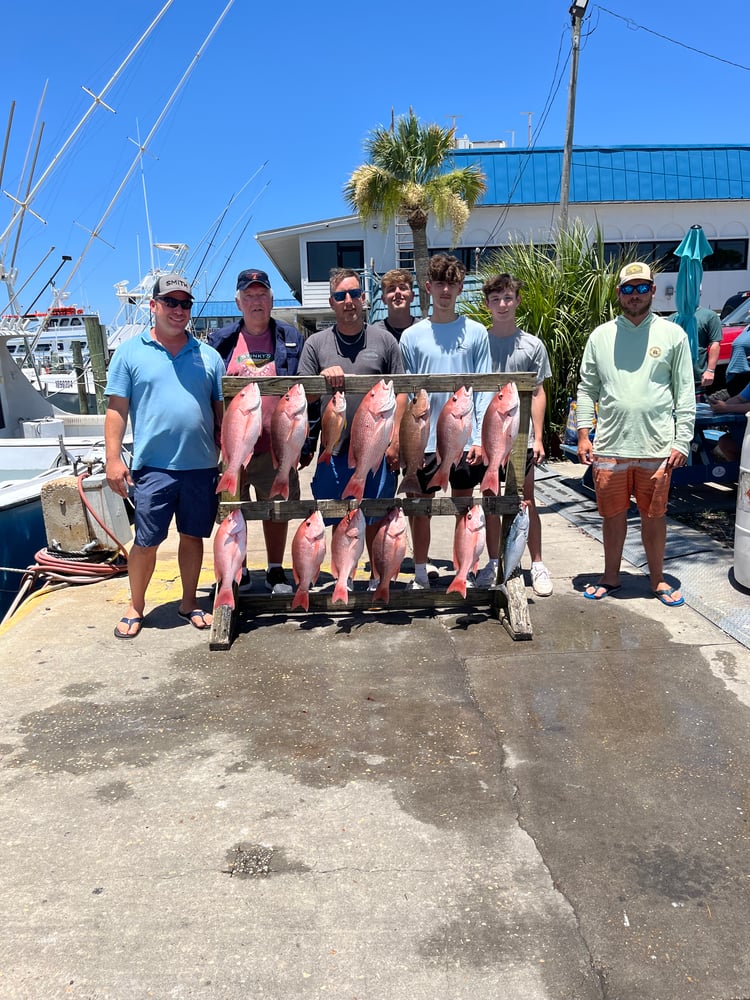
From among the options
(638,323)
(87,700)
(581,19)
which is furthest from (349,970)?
(581,19)

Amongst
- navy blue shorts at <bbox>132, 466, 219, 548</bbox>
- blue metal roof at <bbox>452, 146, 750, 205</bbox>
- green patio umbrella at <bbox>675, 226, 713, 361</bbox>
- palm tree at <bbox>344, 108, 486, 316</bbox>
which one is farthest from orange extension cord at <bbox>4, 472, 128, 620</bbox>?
blue metal roof at <bbox>452, 146, 750, 205</bbox>

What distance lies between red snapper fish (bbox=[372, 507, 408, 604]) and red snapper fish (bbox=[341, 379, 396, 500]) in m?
0.29

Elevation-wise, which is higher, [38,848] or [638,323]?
[638,323]

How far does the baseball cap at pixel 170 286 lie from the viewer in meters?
4.29

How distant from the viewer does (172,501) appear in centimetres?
452

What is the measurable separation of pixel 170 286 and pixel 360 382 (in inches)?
49.1

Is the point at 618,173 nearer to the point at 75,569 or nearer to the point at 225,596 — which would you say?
the point at 75,569

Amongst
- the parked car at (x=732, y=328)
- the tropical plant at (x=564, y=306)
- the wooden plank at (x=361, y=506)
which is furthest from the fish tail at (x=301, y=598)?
the parked car at (x=732, y=328)

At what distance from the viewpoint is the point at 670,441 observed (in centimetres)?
464

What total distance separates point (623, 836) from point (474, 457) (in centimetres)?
249

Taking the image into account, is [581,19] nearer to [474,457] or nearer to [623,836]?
[474,457]

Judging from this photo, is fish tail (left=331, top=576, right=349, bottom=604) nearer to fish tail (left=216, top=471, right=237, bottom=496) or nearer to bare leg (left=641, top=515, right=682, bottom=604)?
fish tail (left=216, top=471, right=237, bottom=496)

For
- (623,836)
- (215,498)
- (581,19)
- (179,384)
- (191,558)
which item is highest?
(581,19)

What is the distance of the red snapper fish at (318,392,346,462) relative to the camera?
4246mm
